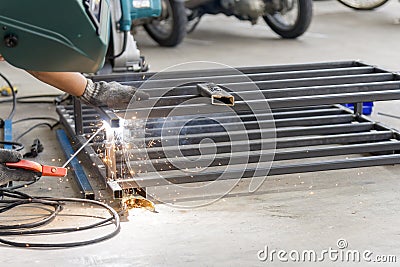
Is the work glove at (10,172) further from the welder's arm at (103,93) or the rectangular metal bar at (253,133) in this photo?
the rectangular metal bar at (253,133)

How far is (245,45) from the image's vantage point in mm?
7332

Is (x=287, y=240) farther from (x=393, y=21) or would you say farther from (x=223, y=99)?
(x=393, y=21)

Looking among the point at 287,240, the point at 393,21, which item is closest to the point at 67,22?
the point at 287,240

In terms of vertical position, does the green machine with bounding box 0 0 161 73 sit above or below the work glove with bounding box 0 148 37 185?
above

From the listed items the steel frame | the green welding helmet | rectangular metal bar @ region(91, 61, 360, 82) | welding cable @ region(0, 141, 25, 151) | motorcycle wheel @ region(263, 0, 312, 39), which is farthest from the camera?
motorcycle wheel @ region(263, 0, 312, 39)

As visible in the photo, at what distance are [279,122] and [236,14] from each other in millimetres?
3436

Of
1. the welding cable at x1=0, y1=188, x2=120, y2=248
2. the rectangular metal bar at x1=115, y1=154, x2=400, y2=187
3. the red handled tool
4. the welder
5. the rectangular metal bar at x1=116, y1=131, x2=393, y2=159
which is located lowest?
the welding cable at x1=0, y1=188, x2=120, y2=248

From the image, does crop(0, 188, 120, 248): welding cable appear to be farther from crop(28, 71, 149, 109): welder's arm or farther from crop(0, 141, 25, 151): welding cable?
crop(0, 141, 25, 151): welding cable

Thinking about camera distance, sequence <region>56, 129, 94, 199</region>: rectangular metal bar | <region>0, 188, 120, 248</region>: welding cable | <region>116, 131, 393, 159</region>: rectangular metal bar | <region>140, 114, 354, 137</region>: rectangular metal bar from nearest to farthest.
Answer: <region>0, 188, 120, 248</region>: welding cable < <region>56, 129, 94, 199</region>: rectangular metal bar < <region>116, 131, 393, 159</region>: rectangular metal bar < <region>140, 114, 354, 137</region>: rectangular metal bar

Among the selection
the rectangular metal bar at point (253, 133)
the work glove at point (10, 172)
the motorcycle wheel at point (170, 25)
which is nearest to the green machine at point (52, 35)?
the work glove at point (10, 172)

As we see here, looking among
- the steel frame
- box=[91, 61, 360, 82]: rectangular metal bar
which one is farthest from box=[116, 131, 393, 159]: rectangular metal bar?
box=[91, 61, 360, 82]: rectangular metal bar

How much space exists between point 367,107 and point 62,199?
214 cm

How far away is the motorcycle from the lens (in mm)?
6961

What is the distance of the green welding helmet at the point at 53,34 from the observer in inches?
102
